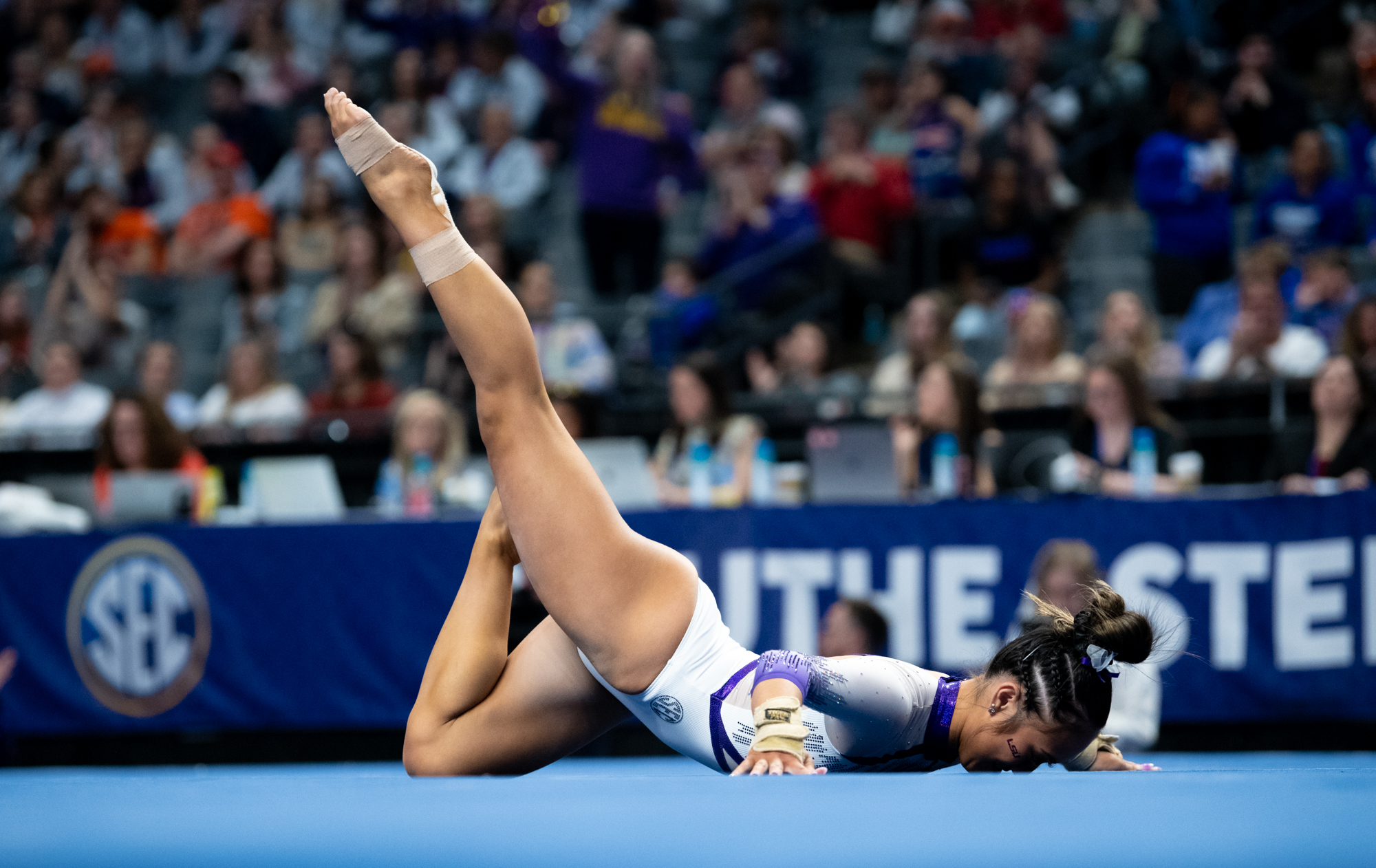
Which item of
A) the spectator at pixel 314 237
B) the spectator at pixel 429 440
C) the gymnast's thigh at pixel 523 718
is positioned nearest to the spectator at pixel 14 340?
the spectator at pixel 314 237

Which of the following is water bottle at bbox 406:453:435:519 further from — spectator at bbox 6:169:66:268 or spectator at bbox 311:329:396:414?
spectator at bbox 6:169:66:268

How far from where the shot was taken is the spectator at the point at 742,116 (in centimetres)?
831

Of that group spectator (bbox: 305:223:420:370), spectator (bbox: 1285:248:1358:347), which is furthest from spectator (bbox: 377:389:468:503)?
spectator (bbox: 1285:248:1358:347)

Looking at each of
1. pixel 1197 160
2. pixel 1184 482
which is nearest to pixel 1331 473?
pixel 1184 482

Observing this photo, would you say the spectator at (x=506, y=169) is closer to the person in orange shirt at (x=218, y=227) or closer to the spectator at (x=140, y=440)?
the person in orange shirt at (x=218, y=227)

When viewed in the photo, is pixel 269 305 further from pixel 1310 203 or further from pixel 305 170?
pixel 1310 203

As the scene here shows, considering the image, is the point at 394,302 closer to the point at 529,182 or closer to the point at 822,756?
the point at 529,182

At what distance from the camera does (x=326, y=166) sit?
9.25 m

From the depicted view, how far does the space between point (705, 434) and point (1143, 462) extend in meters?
1.78

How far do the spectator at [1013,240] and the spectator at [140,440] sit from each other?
13.6 ft

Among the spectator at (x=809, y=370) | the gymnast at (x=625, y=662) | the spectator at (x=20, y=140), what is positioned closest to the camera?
the gymnast at (x=625, y=662)

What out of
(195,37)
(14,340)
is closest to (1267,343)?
(14,340)

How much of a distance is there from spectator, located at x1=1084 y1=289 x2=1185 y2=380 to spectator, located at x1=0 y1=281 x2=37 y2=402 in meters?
5.95

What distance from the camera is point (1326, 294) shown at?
620 centimetres
